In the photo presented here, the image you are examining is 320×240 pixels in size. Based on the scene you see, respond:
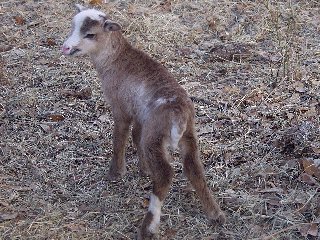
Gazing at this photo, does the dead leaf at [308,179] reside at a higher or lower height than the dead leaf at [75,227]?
higher

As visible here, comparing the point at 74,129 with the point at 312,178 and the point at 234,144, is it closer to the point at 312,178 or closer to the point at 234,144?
the point at 234,144

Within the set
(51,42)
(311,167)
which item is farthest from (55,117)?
(311,167)

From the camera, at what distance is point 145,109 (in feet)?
14.3

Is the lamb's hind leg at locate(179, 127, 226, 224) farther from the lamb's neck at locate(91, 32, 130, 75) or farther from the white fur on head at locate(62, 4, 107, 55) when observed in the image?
the white fur on head at locate(62, 4, 107, 55)

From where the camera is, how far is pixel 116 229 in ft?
14.3

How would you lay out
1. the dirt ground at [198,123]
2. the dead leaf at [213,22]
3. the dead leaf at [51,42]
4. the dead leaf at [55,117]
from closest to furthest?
the dirt ground at [198,123] → the dead leaf at [55,117] → the dead leaf at [51,42] → the dead leaf at [213,22]

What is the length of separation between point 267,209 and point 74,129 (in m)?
1.99

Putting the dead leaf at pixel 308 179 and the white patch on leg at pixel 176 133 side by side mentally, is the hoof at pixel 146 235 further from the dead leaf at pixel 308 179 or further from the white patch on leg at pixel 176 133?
the dead leaf at pixel 308 179

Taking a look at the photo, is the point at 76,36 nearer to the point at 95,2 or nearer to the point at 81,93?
the point at 81,93

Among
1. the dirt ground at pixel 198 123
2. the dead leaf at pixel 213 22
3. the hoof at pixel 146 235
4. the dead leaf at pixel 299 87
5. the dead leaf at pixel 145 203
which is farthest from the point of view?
the dead leaf at pixel 213 22

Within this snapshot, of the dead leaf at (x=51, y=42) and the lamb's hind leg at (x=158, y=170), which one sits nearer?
the lamb's hind leg at (x=158, y=170)

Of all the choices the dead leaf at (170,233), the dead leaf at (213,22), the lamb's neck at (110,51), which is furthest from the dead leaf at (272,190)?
the dead leaf at (213,22)

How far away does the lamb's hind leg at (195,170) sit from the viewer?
426 cm

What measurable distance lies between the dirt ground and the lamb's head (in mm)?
974
